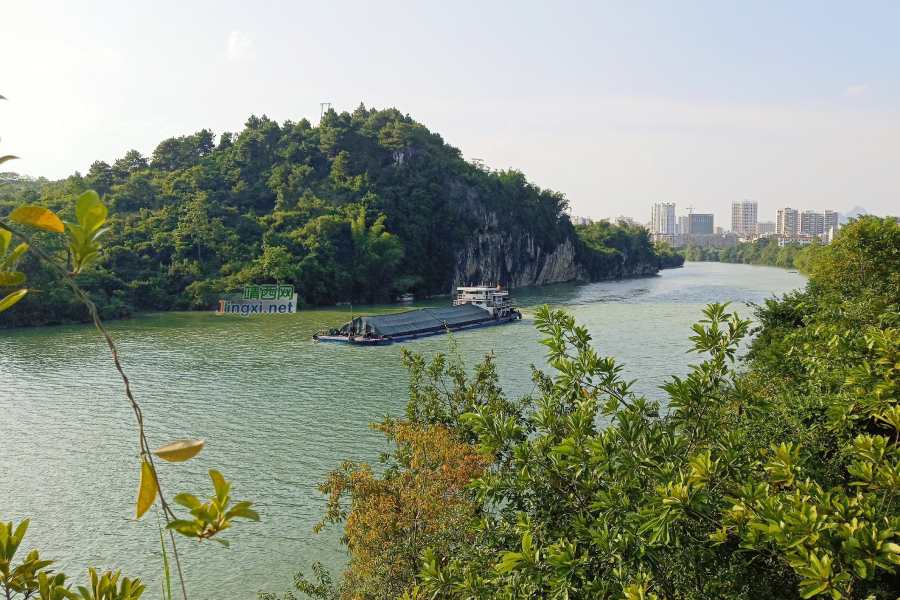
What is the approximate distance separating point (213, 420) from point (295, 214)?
1179 inches

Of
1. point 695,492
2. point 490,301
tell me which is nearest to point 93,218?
point 695,492

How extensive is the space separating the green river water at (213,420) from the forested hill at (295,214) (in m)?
6.82

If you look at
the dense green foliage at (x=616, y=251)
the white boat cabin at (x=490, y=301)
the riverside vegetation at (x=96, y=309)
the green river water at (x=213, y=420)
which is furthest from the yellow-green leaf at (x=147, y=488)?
the dense green foliage at (x=616, y=251)

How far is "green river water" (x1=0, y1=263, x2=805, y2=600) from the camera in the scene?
8930 millimetres

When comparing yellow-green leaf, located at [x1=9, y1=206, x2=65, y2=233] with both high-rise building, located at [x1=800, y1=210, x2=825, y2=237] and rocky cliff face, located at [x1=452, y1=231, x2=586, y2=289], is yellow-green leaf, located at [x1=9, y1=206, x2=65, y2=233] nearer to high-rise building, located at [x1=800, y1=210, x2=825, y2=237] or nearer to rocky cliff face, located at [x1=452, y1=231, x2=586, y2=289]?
rocky cliff face, located at [x1=452, y1=231, x2=586, y2=289]

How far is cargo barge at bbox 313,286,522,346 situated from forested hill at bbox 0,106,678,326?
10.3m

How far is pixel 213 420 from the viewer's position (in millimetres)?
14719

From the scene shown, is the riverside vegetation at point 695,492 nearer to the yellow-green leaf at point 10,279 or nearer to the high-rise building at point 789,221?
the yellow-green leaf at point 10,279

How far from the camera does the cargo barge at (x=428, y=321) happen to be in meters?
25.1

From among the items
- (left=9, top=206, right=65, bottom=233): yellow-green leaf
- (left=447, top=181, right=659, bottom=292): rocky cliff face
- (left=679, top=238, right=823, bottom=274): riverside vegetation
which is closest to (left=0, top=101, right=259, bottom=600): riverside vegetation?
(left=9, top=206, right=65, bottom=233): yellow-green leaf

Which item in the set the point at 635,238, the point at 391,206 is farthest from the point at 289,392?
the point at 635,238

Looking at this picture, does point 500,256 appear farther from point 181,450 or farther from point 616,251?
point 181,450

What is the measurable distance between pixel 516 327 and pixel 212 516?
2898 centimetres

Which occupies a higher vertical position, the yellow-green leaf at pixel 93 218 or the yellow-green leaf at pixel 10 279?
the yellow-green leaf at pixel 93 218
